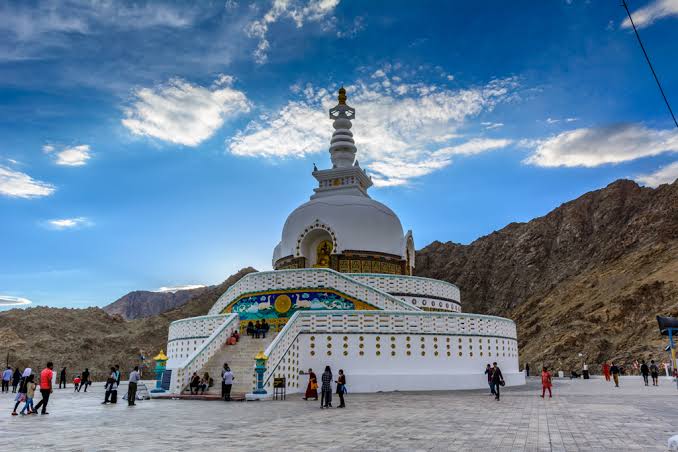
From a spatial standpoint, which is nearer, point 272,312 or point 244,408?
point 244,408

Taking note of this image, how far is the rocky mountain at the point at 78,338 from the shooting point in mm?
Result: 56844

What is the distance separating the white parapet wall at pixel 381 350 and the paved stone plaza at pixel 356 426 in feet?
13.1

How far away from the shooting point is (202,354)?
1962 centimetres

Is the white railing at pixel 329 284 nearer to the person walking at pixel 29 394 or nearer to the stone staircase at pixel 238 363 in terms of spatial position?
the stone staircase at pixel 238 363

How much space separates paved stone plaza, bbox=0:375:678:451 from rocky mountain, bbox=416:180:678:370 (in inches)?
1303

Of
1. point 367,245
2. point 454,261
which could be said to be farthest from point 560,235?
point 367,245

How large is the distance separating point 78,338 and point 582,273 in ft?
205

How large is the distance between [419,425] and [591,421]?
11.7 feet

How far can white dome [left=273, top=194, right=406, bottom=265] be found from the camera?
99.5 feet

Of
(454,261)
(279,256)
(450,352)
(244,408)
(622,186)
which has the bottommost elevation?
(244,408)

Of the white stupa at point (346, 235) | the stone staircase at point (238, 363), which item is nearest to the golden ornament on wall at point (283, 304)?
the stone staircase at point (238, 363)

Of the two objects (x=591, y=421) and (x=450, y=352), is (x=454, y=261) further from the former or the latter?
(x=591, y=421)

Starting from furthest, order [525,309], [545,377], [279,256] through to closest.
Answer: [525,309]
[279,256]
[545,377]

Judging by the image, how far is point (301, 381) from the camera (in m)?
20.0
